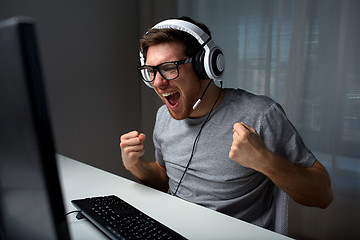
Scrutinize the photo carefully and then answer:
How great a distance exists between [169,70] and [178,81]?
0.05 metres

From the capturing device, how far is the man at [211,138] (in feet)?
3.48

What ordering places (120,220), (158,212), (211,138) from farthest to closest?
(211,138) → (158,212) → (120,220)

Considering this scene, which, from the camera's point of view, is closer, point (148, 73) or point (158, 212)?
point (158, 212)

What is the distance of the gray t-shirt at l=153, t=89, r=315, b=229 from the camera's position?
1.07 meters

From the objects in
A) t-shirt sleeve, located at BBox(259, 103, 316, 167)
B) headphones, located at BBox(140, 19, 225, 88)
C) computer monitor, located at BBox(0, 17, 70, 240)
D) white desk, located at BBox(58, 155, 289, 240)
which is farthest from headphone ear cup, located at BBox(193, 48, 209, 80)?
computer monitor, located at BBox(0, 17, 70, 240)

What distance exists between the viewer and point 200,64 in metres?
1.12

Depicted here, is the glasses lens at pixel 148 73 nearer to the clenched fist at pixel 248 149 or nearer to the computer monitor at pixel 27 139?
the clenched fist at pixel 248 149

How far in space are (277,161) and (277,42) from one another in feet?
4.17

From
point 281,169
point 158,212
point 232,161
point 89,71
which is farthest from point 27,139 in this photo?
point 89,71

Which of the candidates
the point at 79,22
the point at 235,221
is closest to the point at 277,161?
the point at 235,221

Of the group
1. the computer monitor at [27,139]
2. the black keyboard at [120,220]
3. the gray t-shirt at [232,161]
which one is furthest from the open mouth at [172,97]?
the computer monitor at [27,139]

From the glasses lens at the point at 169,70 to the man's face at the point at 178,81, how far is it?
0.6 inches

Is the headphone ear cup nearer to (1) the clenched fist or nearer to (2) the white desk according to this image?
(1) the clenched fist

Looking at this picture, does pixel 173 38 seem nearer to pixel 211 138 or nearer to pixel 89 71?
pixel 211 138
